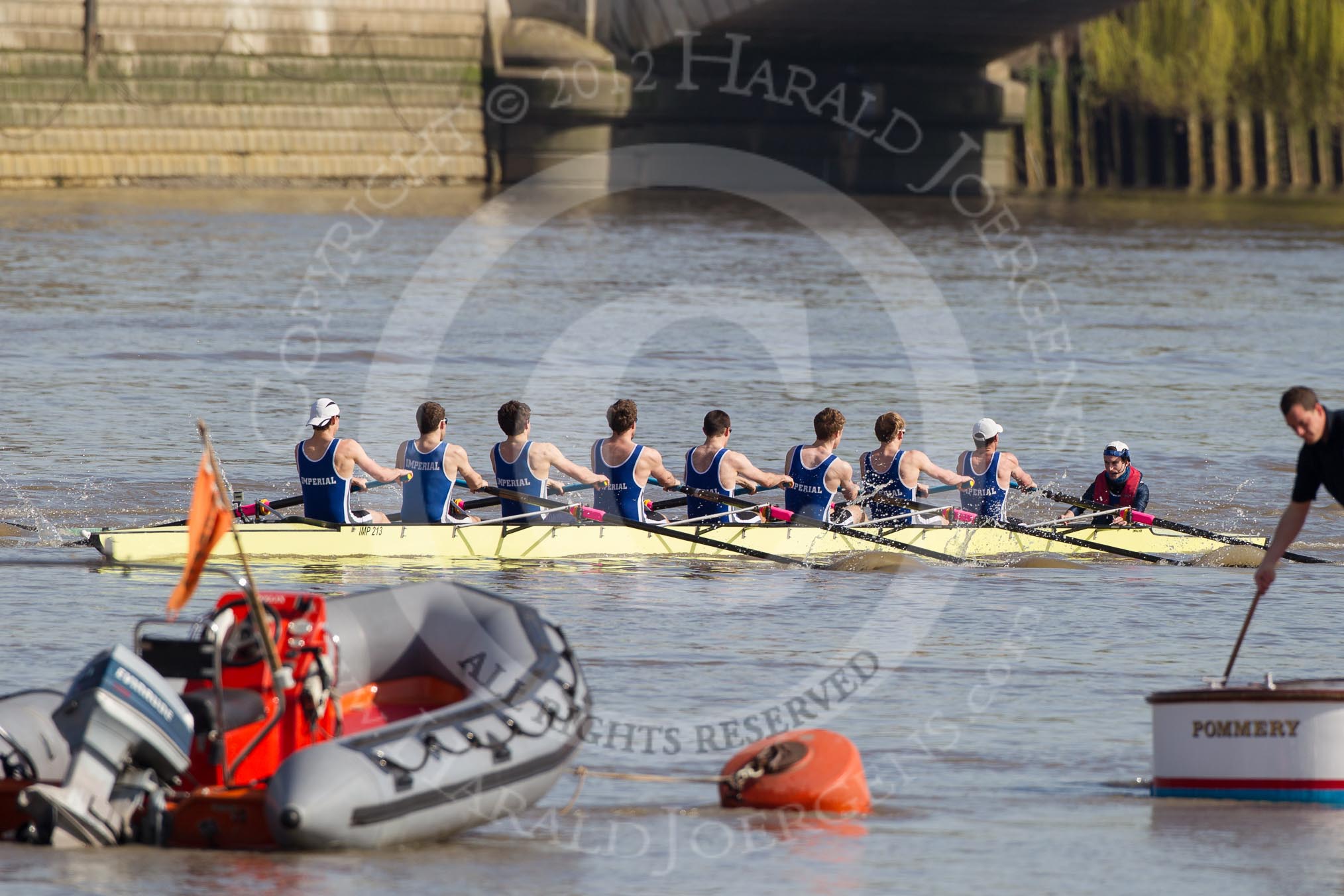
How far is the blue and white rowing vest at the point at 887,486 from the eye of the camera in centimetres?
1855

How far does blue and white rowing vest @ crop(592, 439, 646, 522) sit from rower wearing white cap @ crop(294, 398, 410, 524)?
1.89 m

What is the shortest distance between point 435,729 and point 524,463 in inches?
311

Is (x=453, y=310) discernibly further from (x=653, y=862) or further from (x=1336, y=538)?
(x=653, y=862)

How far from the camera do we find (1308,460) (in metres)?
10.6

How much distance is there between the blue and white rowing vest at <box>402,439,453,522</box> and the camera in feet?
55.6

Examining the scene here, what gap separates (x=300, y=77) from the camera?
59625 mm

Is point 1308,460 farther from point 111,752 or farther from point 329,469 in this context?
point 329,469

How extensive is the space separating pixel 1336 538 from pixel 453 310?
864 inches

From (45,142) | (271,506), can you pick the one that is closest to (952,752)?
(271,506)

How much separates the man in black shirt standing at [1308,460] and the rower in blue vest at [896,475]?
7575 mm

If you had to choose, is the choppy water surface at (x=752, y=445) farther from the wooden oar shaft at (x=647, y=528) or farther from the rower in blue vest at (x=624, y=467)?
the rower in blue vest at (x=624, y=467)

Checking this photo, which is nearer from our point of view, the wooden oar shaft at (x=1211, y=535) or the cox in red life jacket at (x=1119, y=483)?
the wooden oar shaft at (x=1211, y=535)

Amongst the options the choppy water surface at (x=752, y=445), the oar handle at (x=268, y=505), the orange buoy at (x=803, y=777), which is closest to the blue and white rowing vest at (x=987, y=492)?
the choppy water surface at (x=752, y=445)

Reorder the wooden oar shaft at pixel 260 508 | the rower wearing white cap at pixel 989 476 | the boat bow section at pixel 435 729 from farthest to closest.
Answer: the rower wearing white cap at pixel 989 476 < the wooden oar shaft at pixel 260 508 < the boat bow section at pixel 435 729
